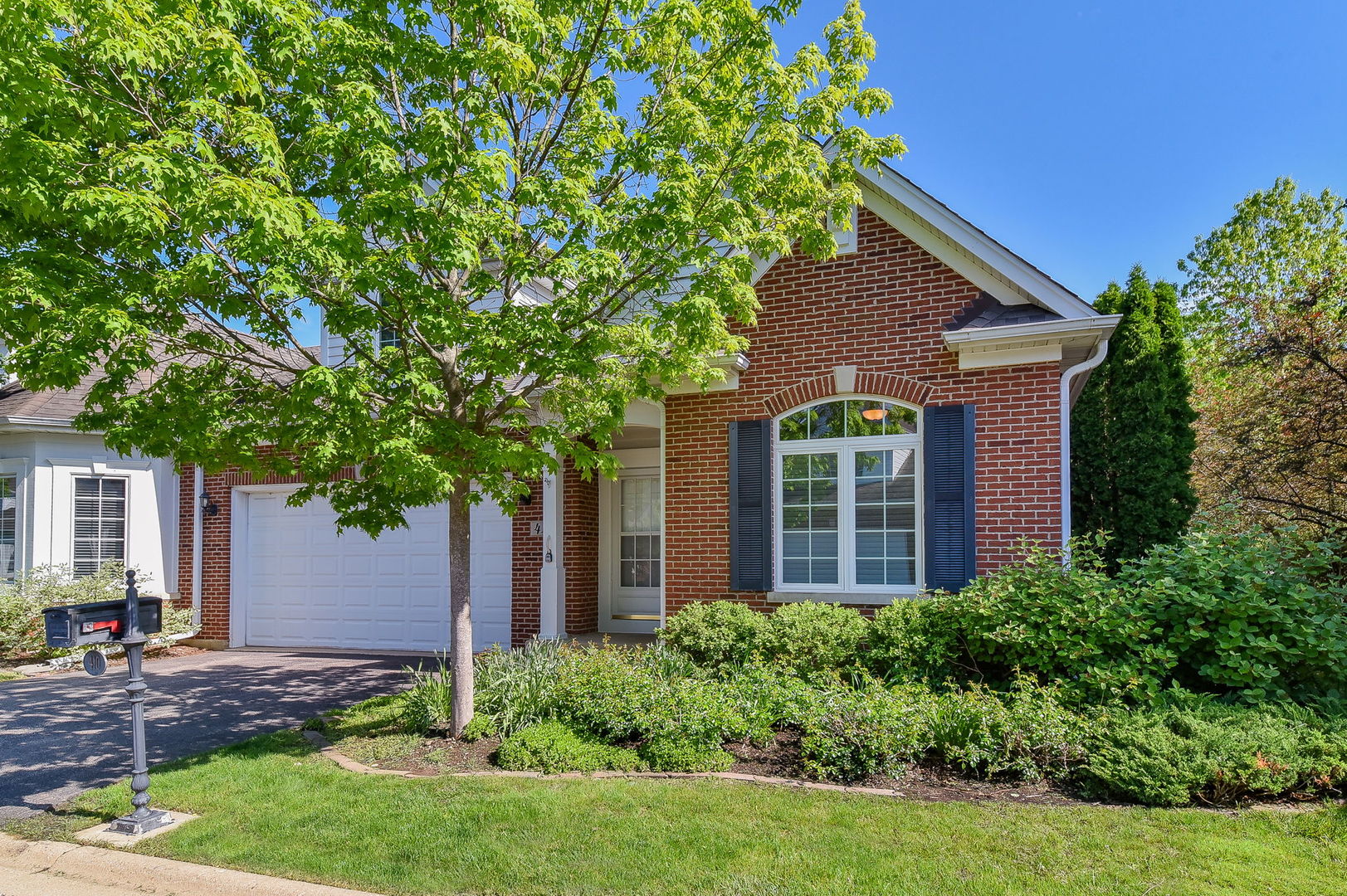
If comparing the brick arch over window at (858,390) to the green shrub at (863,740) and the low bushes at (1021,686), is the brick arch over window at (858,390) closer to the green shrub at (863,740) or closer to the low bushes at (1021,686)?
the low bushes at (1021,686)

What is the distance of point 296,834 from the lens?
482 centimetres

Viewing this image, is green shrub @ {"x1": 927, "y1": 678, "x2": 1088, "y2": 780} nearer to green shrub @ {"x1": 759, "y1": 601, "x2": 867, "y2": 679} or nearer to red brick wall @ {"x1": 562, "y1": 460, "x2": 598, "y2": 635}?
green shrub @ {"x1": 759, "y1": 601, "x2": 867, "y2": 679}

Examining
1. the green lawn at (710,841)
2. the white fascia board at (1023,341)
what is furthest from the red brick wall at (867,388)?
the green lawn at (710,841)

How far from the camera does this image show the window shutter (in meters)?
8.84

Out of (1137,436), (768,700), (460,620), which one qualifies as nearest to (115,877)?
(460,620)

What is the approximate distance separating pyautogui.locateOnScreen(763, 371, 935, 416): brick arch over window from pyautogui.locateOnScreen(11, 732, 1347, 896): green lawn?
458 centimetres

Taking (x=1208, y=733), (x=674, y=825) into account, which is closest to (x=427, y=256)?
(x=674, y=825)

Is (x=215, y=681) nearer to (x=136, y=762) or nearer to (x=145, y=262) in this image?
(x=136, y=762)

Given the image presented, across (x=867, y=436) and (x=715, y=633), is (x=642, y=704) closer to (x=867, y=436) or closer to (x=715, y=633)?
(x=715, y=633)

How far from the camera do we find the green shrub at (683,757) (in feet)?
18.7

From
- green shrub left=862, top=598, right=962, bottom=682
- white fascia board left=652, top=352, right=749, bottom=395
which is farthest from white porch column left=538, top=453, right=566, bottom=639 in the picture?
green shrub left=862, top=598, right=962, bottom=682

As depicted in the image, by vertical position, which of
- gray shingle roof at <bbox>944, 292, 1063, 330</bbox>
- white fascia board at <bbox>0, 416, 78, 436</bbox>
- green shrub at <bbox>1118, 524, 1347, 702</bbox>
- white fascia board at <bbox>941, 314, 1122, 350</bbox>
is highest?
gray shingle roof at <bbox>944, 292, 1063, 330</bbox>

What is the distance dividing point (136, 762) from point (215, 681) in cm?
538

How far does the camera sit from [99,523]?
42.3 feet
